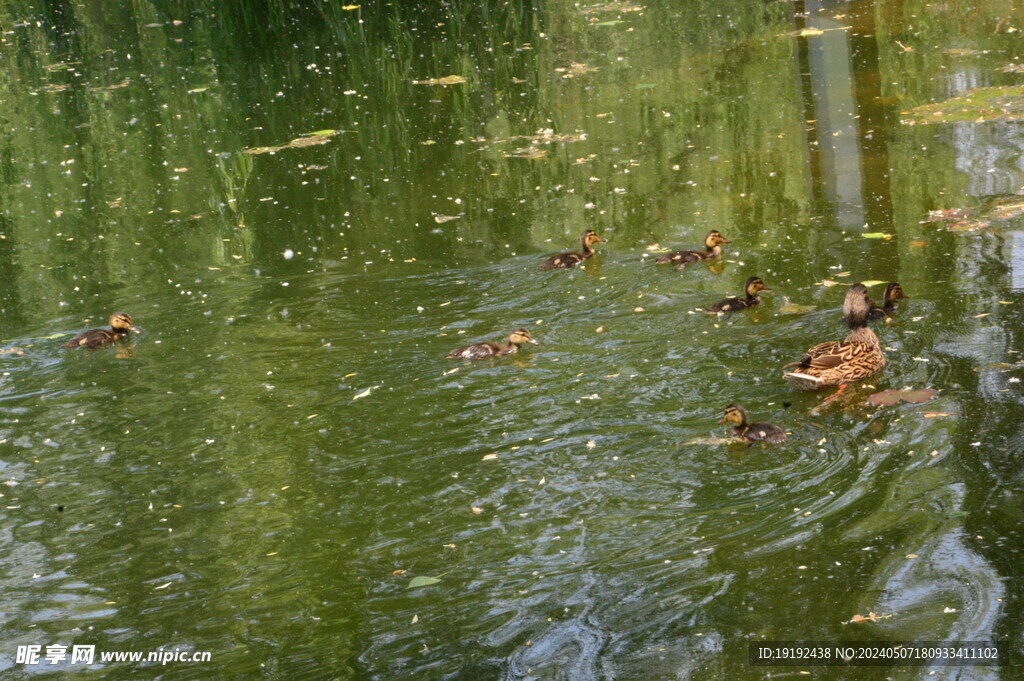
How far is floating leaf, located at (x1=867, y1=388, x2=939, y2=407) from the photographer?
276 inches

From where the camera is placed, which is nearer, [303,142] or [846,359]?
[846,359]

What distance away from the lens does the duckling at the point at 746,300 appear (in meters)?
8.55

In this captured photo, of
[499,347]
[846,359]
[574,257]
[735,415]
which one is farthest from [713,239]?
[735,415]

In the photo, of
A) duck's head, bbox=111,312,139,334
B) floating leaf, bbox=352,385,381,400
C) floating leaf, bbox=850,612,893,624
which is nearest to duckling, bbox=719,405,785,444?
floating leaf, bbox=850,612,893,624

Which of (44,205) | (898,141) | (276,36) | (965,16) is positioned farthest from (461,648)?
(276,36)

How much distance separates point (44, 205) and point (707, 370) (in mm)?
9407

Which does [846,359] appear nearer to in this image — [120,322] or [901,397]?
[901,397]

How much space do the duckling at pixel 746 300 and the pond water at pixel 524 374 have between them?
0.34 feet

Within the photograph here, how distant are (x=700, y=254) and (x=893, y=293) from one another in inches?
72.2

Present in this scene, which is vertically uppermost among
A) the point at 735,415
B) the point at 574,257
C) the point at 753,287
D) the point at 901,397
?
the point at 574,257

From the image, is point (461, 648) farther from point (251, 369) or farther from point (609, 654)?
point (251, 369)

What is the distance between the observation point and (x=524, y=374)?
8055 mm

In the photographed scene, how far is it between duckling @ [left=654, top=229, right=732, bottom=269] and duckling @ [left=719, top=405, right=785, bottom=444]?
296 cm

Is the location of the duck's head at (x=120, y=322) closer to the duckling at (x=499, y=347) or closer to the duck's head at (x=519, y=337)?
the duckling at (x=499, y=347)
